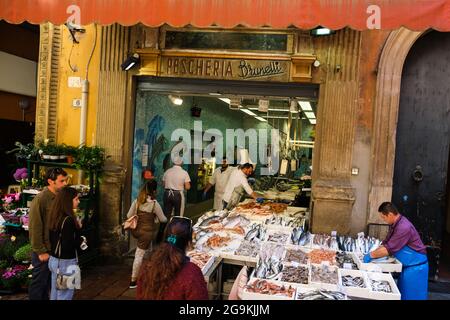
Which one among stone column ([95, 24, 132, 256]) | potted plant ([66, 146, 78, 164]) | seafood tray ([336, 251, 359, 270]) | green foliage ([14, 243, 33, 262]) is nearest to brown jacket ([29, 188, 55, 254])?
green foliage ([14, 243, 33, 262])

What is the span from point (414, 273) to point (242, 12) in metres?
4.04

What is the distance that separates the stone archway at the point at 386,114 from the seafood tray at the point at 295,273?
2801 mm

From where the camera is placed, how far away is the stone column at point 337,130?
712cm

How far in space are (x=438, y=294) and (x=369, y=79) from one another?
13.0 feet

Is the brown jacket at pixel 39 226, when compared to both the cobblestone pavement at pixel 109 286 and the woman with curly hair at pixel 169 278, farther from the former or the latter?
the woman with curly hair at pixel 169 278

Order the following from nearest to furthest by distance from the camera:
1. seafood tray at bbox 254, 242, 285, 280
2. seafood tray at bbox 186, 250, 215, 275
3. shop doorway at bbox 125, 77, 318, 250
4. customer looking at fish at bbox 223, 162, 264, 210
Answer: seafood tray at bbox 254, 242, 285, 280 < seafood tray at bbox 186, 250, 215, 275 < shop doorway at bbox 125, 77, 318, 250 < customer looking at fish at bbox 223, 162, 264, 210

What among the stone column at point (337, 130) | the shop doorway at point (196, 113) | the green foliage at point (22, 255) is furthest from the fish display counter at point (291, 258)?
the green foliage at point (22, 255)

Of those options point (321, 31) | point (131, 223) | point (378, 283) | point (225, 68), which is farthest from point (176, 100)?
point (378, 283)

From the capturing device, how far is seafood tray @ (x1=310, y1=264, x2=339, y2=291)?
4.44m

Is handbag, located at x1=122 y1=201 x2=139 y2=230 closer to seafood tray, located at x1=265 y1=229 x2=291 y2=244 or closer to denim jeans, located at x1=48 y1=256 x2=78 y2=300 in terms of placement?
denim jeans, located at x1=48 y1=256 x2=78 y2=300

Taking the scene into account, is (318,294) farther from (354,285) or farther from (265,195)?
(265,195)

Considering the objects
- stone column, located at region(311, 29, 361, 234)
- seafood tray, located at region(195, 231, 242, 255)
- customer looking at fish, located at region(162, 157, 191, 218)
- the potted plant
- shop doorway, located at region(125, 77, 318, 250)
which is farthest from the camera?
customer looking at fish, located at region(162, 157, 191, 218)

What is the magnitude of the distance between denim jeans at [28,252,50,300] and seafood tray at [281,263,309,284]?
10.1ft
